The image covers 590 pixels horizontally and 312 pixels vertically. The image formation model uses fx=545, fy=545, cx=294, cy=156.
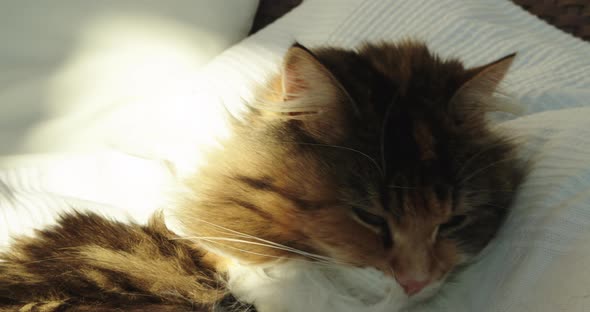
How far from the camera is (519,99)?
1.37m

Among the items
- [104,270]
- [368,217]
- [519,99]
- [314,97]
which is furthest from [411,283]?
[519,99]

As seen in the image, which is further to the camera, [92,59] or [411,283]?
[92,59]

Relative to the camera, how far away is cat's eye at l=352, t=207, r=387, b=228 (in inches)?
37.4

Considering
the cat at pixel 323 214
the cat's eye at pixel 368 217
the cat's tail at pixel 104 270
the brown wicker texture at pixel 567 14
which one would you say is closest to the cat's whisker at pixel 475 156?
the cat at pixel 323 214

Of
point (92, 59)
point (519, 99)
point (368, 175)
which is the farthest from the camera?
point (92, 59)

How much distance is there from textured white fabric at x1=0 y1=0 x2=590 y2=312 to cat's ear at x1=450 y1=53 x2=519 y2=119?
16cm

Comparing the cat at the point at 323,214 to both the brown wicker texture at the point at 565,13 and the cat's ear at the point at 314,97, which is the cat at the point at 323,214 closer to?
the cat's ear at the point at 314,97

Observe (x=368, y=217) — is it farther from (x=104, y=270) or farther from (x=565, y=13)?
(x=565, y=13)

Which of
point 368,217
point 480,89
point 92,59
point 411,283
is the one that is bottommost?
point 411,283

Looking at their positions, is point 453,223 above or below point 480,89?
below

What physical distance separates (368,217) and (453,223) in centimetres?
17

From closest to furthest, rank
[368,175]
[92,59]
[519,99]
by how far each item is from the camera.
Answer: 1. [368,175]
2. [519,99]
3. [92,59]

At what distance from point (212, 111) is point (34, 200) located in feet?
1.74

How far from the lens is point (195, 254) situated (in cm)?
106
